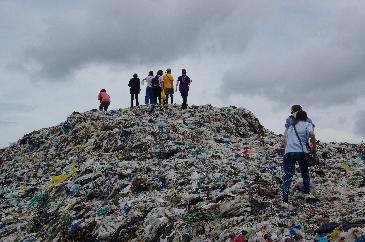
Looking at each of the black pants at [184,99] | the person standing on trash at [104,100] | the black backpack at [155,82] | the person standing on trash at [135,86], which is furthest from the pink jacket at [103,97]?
the black pants at [184,99]

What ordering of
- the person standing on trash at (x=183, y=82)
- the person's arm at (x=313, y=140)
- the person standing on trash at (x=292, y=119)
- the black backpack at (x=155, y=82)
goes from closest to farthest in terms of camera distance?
the person's arm at (x=313, y=140), the person standing on trash at (x=292, y=119), the person standing on trash at (x=183, y=82), the black backpack at (x=155, y=82)

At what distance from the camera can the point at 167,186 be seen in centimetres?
1299

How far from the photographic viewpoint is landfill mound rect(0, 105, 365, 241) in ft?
31.4

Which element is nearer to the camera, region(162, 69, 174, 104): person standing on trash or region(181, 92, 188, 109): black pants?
region(181, 92, 188, 109): black pants

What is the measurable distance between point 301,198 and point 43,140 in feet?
51.4

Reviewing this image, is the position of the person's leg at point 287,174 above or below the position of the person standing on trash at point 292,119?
below

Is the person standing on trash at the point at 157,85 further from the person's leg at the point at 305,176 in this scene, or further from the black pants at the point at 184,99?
the person's leg at the point at 305,176

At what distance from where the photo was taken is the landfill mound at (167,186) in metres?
9.59

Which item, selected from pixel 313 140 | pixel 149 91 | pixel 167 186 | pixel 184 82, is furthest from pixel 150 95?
pixel 313 140

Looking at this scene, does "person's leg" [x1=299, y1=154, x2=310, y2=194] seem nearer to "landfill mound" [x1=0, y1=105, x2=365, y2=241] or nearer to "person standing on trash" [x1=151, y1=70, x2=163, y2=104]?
"landfill mound" [x1=0, y1=105, x2=365, y2=241]

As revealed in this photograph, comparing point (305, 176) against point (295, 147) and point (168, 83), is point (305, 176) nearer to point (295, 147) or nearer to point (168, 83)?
point (295, 147)

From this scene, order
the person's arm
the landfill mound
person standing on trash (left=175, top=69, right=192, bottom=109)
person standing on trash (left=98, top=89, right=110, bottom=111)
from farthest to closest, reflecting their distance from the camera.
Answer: person standing on trash (left=98, top=89, right=110, bottom=111)
person standing on trash (left=175, top=69, right=192, bottom=109)
the person's arm
the landfill mound

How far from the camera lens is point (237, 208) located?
10.2 meters

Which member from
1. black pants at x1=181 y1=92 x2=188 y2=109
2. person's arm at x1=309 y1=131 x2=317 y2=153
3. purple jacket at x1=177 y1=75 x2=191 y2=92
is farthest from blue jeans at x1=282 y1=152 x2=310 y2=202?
black pants at x1=181 y1=92 x2=188 y2=109
